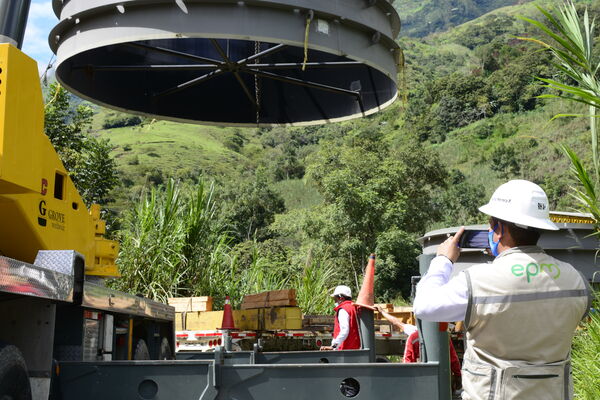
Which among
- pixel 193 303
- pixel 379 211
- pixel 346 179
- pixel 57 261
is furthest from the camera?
pixel 379 211

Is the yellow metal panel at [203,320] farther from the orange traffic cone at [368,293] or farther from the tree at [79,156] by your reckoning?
the tree at [79,156]

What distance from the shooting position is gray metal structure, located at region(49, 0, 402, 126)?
6.88 m

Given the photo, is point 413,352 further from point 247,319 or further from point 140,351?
point 247,319

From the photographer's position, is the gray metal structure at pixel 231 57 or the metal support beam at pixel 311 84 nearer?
the gray metal structure at pixel 231 57

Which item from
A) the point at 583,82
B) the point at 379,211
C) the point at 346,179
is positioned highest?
the point at 346,179

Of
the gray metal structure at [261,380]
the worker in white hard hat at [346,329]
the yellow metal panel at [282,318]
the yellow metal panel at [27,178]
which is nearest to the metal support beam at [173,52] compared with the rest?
the yellow metal panel at [27,178]

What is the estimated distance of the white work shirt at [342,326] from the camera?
9.77m

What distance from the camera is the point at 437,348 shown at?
490cm

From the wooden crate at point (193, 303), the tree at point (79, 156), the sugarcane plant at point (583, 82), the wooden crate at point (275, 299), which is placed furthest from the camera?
the tree at point (79, 156)

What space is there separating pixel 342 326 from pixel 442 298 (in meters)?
6.74

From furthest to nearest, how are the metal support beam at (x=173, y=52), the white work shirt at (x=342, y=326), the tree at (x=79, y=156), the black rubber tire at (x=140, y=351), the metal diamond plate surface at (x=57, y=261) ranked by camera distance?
the tree at (x=79, y=156), the white work shirt at (x=342, y=326), the metal support beam at (x=173, y=52), the black rubber tire at (x=140, y=351), the metal diamond plate surface at (x=57, y=261)

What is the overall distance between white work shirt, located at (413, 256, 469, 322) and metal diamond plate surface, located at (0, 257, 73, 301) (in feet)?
7.09

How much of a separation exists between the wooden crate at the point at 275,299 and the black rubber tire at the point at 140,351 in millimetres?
4049

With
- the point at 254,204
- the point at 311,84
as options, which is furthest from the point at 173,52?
the point at 254,204
